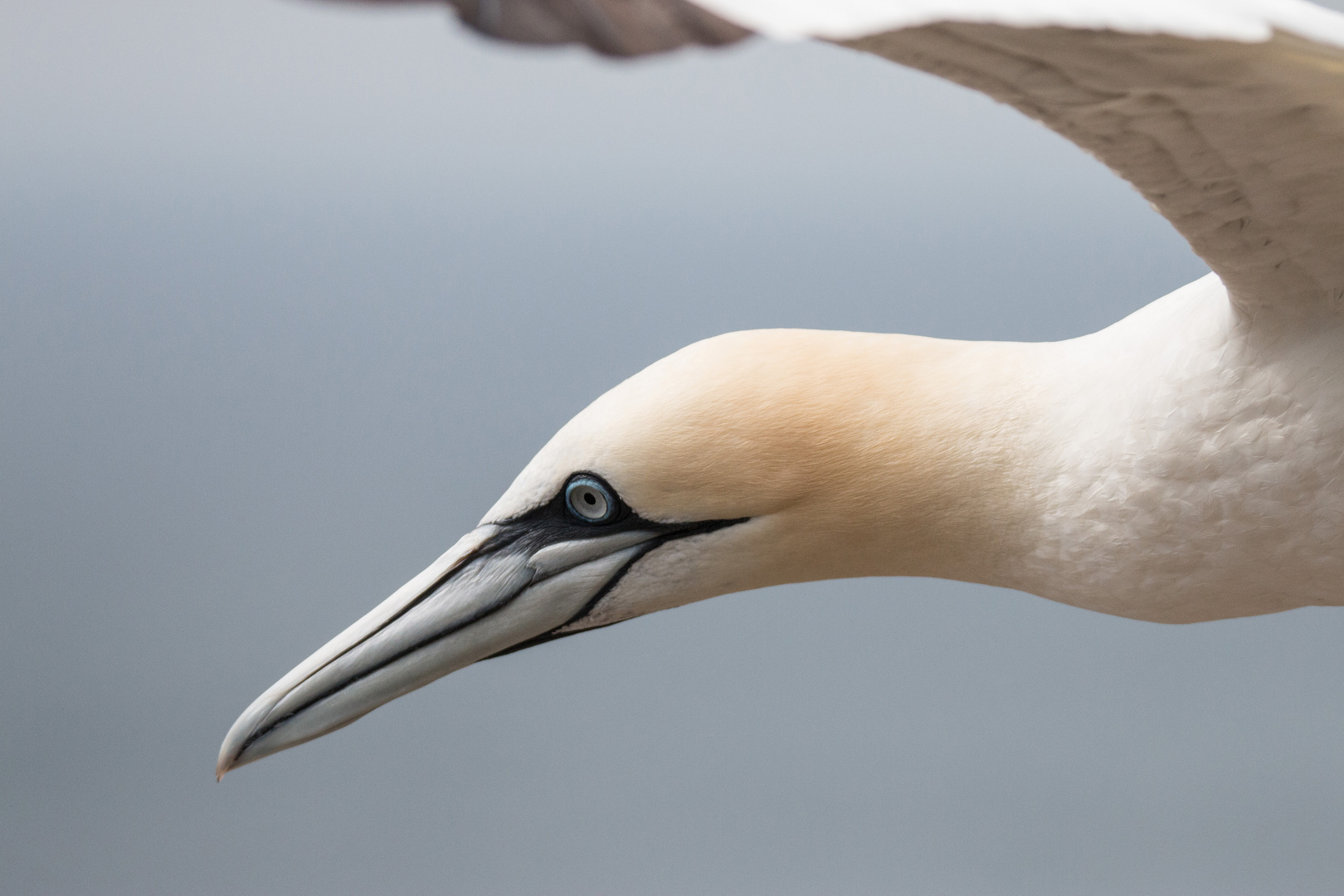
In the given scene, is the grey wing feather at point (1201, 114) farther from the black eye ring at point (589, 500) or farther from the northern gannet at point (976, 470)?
the black eye ring at point (589, 500)

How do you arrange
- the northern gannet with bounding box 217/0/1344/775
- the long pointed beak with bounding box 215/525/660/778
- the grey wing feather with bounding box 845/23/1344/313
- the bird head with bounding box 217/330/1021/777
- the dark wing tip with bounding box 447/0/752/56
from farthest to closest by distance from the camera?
the long pointed beak with bounding box 215/525/660/778 < the bird head with bounding box 217/330/1021/777 < the northern gannet with bounding box 217/0/1344/775 < the grey wing feather with bounding box 845/23/1344/313 < the dark wing tip with bounding box 447/0/752/56

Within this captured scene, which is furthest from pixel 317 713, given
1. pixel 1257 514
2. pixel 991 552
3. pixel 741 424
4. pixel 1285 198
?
pixel 1285 198

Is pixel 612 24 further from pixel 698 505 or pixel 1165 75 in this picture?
pixel 698 505

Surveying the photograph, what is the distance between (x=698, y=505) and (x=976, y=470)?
422mm

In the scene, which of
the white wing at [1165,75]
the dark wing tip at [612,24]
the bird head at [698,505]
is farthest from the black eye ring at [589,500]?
the dark wing tip at [612,24]

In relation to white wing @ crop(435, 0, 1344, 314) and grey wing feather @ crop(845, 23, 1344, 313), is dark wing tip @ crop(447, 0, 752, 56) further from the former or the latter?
grey wing feather @ crop(845, 23, 1344, 313)

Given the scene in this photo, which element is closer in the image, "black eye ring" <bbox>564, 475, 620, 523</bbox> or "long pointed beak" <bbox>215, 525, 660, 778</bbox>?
"black eye ring" <bbox>564, 475, 620, 523</bbox>

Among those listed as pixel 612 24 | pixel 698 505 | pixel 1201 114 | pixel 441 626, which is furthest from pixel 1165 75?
pixel 441 626

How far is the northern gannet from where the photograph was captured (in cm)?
143

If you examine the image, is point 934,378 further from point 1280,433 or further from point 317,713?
point 317,713

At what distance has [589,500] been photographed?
1.91m

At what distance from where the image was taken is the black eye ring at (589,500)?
187cm

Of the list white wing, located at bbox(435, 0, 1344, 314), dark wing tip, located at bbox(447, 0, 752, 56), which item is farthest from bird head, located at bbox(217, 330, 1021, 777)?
dark wing tip, located at bbox(447, 0, 752, 56)

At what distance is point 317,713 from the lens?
210cm
